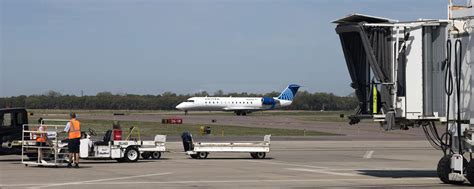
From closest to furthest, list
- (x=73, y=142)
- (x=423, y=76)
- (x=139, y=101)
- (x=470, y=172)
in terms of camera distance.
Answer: (x=470, y=172), (x=423, y=76), (x=73, y=142), (x=139, y=101)

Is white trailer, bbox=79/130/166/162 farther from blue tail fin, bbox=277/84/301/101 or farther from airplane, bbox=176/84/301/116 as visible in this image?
blue tail fin, bbox=277/84/301/101

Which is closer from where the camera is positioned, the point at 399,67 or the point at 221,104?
the point at 399,67

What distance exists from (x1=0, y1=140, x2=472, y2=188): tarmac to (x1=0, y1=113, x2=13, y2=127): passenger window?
1.34m

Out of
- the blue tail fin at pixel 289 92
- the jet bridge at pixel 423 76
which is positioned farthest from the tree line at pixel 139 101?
the jet bridge at pixel 423 76

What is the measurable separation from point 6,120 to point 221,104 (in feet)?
292

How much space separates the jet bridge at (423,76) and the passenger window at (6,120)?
13.5m

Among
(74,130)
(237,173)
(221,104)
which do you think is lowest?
(237,173)

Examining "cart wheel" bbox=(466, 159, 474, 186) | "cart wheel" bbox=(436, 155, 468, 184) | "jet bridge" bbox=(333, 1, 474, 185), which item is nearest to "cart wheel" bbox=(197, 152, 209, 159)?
"jet bridge" bbox=(333, 1, 474, 185)

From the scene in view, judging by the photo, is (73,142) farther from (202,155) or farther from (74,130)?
(202,155)

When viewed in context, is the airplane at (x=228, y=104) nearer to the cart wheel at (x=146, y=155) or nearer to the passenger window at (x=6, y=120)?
the cart wheel at (x=146, y=155)

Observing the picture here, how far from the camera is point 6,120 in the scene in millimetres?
29094

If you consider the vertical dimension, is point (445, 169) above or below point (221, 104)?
below

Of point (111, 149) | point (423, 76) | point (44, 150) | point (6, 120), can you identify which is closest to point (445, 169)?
point (423, 76)

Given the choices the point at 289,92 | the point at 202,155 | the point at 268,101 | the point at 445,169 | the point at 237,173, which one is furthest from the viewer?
the point at 289,92
